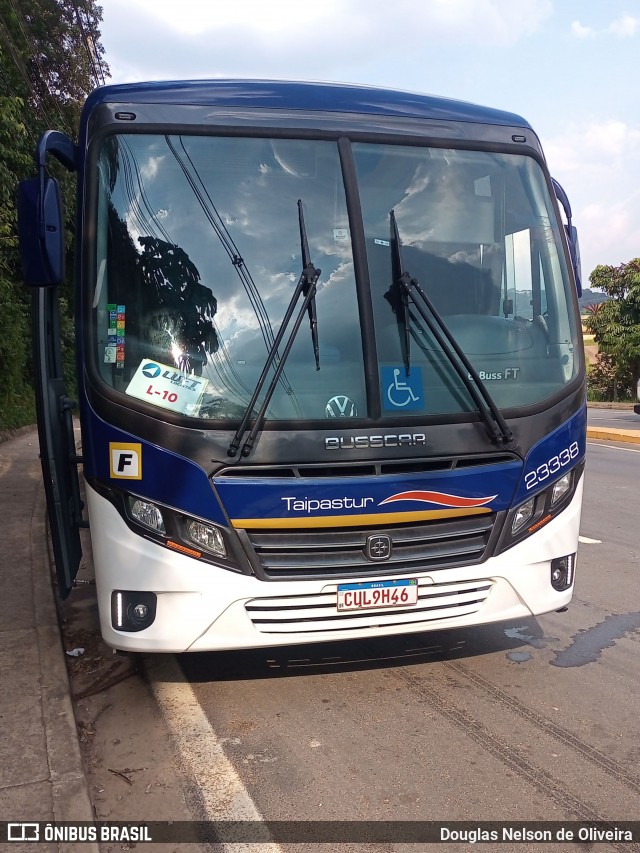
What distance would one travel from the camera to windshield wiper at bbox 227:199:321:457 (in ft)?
12.6

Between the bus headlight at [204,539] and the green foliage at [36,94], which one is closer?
the bus headlight at [204,539]

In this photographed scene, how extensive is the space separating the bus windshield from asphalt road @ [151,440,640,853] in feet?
4.86

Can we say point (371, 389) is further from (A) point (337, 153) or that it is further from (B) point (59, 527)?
(B) point (59, 527)

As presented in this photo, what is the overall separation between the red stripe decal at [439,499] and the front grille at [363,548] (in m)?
0.09

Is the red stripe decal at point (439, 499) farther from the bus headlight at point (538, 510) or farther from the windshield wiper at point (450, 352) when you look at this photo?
the windshield wiper at point (450, 352)

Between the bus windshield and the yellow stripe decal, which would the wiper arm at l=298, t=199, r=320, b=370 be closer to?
the bus windshield

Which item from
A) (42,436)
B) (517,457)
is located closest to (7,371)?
(42,436)

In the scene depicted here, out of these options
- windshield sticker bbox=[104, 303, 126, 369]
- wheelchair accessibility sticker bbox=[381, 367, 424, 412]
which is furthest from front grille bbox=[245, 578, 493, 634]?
windshield sticker bbox=[104, 303, 126, 369]

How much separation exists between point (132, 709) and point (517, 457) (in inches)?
92.7

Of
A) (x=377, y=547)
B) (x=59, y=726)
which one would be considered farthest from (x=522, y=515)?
(x=59, y=726)

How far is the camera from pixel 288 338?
4.05m

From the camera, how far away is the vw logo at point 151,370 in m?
3.99

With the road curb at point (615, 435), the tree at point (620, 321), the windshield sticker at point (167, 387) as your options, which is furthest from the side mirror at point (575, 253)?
the tree at point (620, 321)

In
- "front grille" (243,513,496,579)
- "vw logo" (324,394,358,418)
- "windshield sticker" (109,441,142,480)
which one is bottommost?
"front grille" (243,513,496,579)
